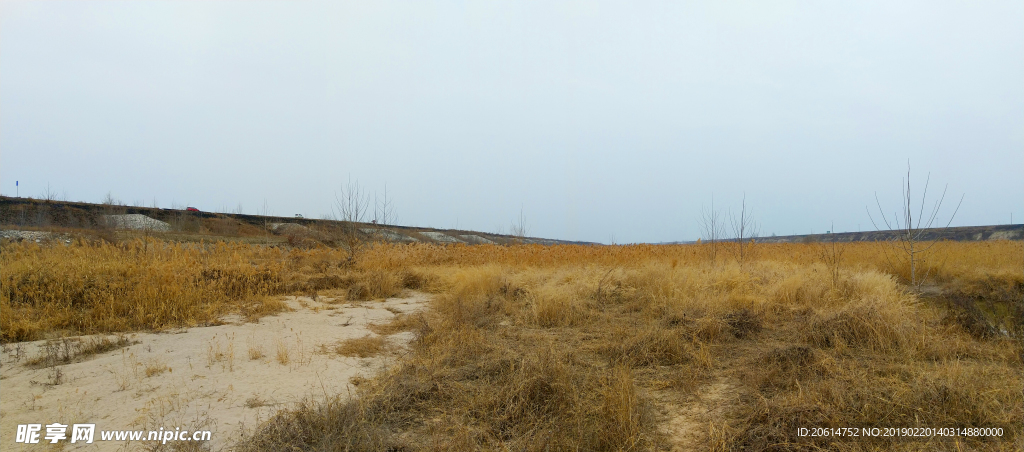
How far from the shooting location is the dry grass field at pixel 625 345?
313 cm

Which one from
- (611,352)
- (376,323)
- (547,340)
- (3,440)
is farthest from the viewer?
(376,323)

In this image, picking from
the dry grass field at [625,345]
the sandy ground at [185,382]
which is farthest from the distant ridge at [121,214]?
the sandy ground at [185,382]

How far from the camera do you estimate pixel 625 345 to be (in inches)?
201

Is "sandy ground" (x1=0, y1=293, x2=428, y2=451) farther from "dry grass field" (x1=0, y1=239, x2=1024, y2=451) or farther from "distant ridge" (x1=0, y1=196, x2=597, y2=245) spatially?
"distant ridge" (x1=0, y1=196, x2=597, y2=245)

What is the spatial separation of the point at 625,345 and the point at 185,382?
4547 mm

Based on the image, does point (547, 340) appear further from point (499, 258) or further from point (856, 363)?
point (499, 258)

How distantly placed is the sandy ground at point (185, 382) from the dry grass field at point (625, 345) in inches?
17.9

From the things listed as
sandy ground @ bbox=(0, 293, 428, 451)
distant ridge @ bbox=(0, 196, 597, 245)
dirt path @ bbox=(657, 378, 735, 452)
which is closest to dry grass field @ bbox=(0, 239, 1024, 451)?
dirt path @ bbox=(657, 378, 735, 452)

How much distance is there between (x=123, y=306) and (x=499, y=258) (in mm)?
9728

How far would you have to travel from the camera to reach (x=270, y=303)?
786cm

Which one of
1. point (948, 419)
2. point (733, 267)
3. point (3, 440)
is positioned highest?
point (733, 267)

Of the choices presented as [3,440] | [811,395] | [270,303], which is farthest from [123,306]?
[811,395]

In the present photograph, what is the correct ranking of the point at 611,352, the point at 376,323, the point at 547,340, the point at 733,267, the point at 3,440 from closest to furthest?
the point at 3,440, the point at 611,352, the point at 547,340, the point at 376,323, the point at 733,267

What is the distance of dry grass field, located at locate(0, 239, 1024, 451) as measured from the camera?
3135 mm
